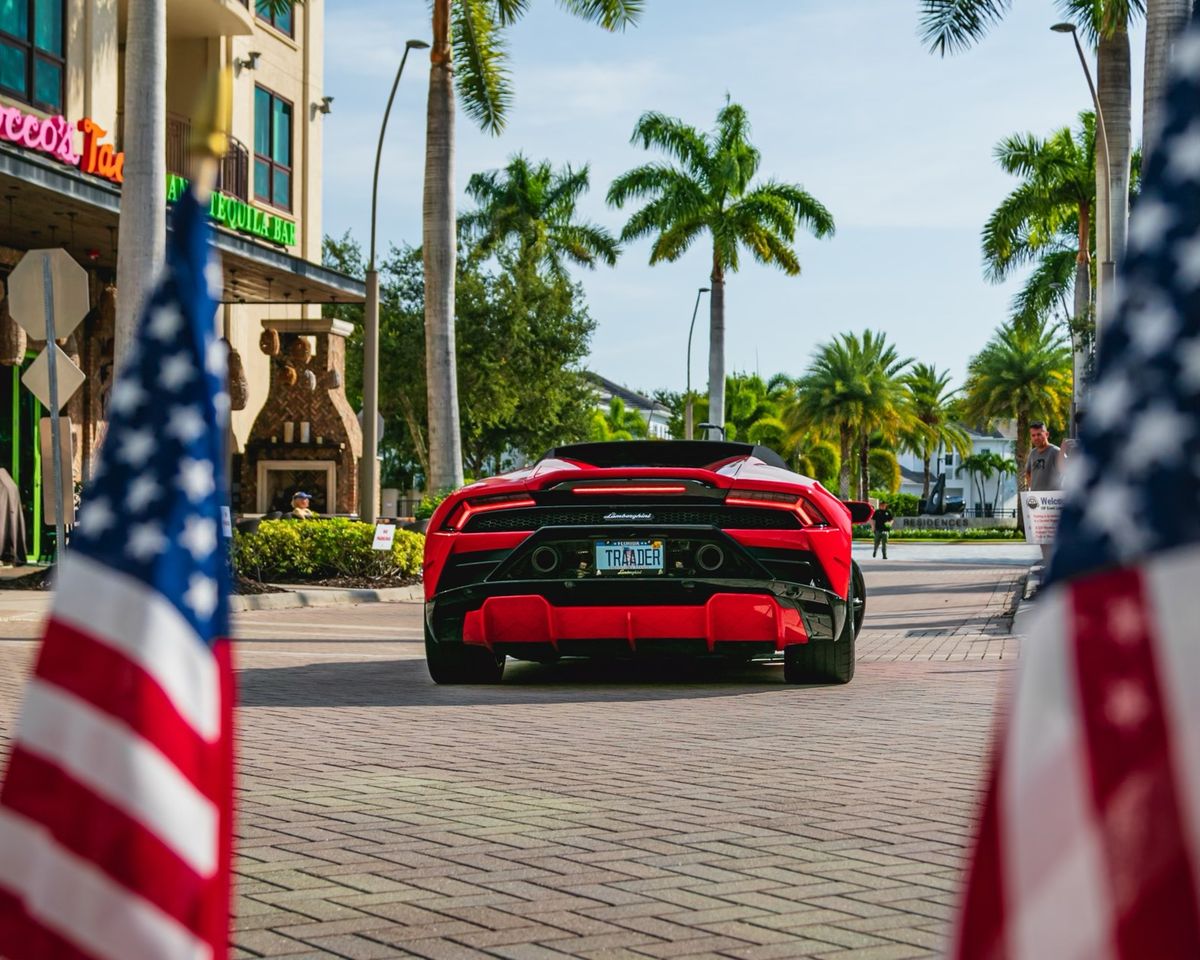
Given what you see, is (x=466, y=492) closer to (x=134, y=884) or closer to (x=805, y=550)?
(x=805, y=550)

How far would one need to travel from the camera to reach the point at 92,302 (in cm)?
2628

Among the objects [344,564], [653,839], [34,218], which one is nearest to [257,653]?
[653,839]

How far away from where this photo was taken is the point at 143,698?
1.49 meters

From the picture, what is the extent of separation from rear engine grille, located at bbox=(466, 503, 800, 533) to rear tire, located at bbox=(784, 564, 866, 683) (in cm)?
72

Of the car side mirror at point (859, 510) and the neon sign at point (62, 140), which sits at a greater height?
the neon sign at point (62, 140)

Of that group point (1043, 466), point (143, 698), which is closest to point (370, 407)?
point (1043, 466)

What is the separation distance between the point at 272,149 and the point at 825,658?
26.7 m

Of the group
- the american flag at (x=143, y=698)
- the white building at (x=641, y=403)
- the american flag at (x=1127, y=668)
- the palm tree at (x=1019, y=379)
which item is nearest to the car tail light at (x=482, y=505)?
the american flag at (x=143, y=698)

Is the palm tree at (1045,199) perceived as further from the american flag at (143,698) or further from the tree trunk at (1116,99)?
the american flag at (143,698)

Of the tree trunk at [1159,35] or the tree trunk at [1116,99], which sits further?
the tree trunk at [1116,99]

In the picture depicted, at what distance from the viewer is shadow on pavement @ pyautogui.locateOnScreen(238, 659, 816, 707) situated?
933cm

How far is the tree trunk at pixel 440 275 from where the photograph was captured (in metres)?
24.7

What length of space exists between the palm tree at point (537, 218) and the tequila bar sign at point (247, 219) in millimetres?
26523

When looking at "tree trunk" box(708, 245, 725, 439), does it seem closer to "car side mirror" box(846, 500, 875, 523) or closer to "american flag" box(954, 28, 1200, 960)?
"car side mirror" box(846, 500, 875, 523)
